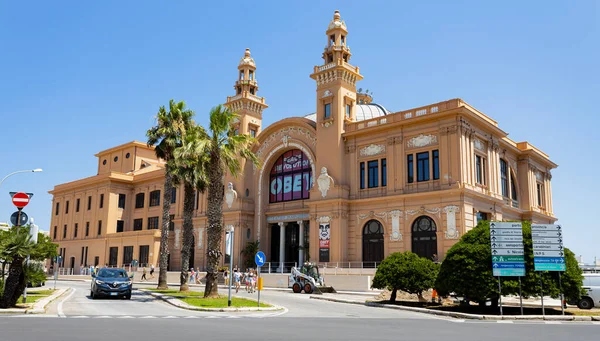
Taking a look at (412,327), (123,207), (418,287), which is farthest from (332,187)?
(123,207)

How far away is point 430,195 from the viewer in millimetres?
39438

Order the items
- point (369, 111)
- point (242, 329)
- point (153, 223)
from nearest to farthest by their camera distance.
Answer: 1. point (242, 329)
2. point (369, 111)
3. point (153, 223)

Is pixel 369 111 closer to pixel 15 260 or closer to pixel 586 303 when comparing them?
pixel 586 303

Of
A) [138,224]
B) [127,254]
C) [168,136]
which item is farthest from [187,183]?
[138,224]

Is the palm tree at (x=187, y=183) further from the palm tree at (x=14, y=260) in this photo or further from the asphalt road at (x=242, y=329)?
the asphalt road at (x=242, y=329)

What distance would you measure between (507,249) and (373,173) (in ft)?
74.2

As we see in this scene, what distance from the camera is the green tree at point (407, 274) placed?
2544cm

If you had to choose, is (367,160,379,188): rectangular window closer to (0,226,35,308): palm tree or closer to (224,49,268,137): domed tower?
(224,49,268,137): domed tower

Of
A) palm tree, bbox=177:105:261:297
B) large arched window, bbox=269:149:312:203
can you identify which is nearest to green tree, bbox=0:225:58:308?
palm tree, bbox=177:105:261:297

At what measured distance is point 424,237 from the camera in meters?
40.0

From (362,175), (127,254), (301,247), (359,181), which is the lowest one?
(127,254)

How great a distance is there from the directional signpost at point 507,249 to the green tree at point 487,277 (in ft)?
1.52

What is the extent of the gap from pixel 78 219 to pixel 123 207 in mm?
8380

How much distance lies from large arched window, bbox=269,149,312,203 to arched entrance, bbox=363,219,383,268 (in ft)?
25.8
